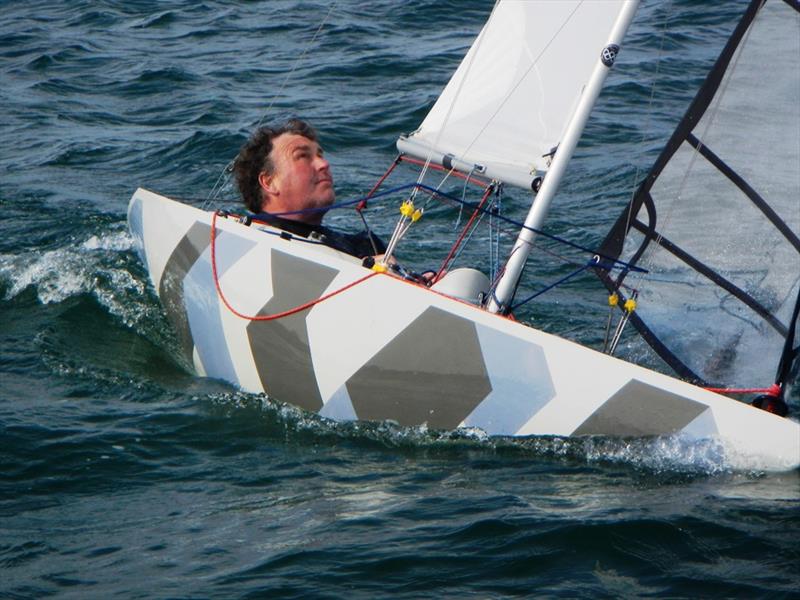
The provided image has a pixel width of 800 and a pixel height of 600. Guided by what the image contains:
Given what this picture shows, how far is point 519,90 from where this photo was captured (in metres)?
5.62

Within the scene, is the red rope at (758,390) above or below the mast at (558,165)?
below

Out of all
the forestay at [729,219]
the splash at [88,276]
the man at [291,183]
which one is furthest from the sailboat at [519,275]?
the splash at [88,276]

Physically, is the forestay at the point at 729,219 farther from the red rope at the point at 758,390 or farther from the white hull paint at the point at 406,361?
the white hull paint at the point at 406,361

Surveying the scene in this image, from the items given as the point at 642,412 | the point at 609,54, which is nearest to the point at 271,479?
the point at 642,412

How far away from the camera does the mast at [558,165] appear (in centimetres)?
508

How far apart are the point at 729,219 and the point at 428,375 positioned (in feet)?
4.77

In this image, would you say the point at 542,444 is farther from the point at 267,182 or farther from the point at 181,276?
the point at 181,276

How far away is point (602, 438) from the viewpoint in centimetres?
454

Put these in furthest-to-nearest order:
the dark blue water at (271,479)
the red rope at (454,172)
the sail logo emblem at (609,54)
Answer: the red rope at (454,172), the sail logo emblem at (609,54), the dark blue water at (271,479)

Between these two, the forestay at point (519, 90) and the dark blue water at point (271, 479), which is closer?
the dark blue water at point (271, 479)

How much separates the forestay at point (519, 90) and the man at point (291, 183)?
0.54m

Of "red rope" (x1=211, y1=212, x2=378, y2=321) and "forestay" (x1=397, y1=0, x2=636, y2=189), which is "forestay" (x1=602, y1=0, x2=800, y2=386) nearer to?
"forestay" (x1=397, y1=0, x2=636, y2=189)

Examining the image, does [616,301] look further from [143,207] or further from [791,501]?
A: [143,207]

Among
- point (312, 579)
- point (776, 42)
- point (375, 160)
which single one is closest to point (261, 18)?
point (375, 160)
